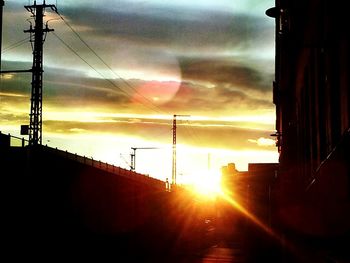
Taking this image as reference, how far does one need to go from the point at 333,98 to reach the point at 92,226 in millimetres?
26897

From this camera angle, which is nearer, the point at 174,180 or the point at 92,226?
the point at 92,226

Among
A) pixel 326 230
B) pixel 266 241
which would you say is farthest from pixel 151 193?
pixel 326 230

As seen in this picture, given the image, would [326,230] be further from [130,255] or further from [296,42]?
[130,255]

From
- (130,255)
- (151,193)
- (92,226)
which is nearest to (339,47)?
(130,255)

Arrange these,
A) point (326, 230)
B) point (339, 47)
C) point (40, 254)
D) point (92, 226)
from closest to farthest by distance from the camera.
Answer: point (339, 47)
point (326, 230)
point (40, 254)
point (92, 226)

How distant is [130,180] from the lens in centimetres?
4359

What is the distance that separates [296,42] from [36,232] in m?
15.4

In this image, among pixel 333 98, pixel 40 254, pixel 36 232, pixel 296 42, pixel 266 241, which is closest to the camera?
pixel 333 98

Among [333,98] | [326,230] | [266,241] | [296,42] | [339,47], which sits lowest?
[266,241]

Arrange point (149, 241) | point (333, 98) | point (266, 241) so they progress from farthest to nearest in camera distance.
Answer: point (266, 241)
point (149, 241)
point (333, 98)

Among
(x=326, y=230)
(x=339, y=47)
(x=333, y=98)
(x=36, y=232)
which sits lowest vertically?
(x=36, y=232)

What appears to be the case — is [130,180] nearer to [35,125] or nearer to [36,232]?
[35,125]

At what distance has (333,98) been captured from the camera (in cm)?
902

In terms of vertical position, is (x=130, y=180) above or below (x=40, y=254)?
above
